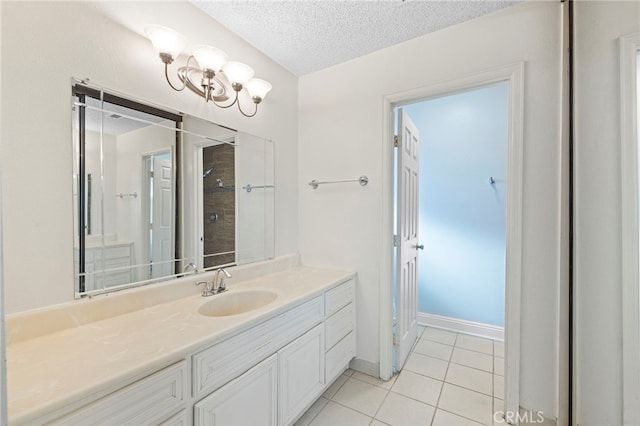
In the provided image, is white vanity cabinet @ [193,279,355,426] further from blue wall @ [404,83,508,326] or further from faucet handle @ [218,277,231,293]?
blue wall @ [404,83,508,326]

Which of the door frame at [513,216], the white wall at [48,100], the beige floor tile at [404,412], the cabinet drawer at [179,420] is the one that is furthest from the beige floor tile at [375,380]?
the white wall at [48,100]

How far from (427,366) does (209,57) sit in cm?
257

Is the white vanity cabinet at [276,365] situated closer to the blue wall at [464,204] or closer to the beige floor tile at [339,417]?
the beige floor tile at [339,417]

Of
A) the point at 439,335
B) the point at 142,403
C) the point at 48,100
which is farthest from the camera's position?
the point at 439,335

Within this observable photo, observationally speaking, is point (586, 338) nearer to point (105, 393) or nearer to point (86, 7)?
point (105, 393)

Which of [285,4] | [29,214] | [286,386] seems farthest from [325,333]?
[285,4]

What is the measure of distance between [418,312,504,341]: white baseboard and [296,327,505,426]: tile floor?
18 centimetres

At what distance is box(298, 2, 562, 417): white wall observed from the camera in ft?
4.86

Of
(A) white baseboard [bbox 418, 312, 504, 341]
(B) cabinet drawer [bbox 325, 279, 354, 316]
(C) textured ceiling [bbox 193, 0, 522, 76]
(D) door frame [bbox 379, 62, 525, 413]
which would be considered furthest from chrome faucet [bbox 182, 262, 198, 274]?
(A) white baseboard [bbox 418, 312, 504, 341]

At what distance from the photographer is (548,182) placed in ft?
4.87

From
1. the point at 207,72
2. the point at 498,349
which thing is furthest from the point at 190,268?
the point at 498,349

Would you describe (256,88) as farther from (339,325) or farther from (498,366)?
(498,366)

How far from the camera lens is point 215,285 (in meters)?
1.57

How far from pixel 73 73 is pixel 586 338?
2.61 meters
